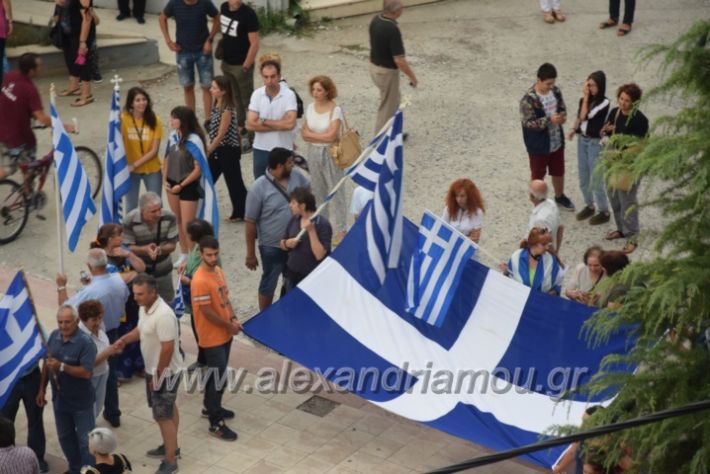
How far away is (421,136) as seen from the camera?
1631cm

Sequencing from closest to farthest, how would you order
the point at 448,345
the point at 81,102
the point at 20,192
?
1. the point at 448,345
2. the point at 20,192
3. the point at 81,102

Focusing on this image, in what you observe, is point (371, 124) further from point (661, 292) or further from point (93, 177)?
point (661, 292)

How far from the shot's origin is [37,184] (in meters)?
14.1

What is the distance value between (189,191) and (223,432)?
304 cm

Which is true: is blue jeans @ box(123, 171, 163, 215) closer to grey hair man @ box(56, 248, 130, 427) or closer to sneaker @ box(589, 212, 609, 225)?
grey hair man @ box(56, 248, 130, 427)

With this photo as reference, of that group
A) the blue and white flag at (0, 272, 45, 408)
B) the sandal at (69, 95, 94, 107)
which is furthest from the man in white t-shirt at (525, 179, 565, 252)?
the sandal at (69, 95, 94, 107)

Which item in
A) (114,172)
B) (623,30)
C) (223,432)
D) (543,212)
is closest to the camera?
(223,432)

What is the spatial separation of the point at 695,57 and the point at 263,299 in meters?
5.70

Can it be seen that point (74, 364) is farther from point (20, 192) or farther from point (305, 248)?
point (20, 192)

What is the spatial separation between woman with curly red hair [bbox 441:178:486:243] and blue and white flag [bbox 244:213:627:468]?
1.04 m

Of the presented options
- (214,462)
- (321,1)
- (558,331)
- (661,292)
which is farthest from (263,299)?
(321,1)

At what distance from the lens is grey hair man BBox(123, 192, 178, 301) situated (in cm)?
1158

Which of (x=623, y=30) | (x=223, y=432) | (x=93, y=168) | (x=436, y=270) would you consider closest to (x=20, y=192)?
(x=93, y=168)

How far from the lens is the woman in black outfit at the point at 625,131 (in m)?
12.9
